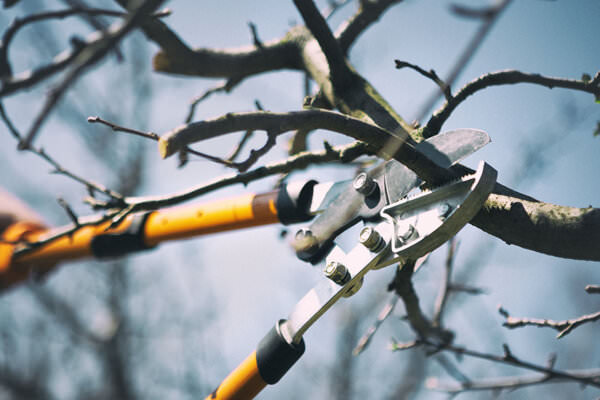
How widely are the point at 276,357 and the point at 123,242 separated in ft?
3.57

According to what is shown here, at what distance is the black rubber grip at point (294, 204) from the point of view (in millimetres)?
1767

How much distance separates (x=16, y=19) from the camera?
3.01ft

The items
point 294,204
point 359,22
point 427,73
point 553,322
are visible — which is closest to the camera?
point 427,73

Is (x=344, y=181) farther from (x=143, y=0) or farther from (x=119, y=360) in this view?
(x=119, y=360)

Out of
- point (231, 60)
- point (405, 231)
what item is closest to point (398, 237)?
point (405, 231)

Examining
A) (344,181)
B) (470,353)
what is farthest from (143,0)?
(470,353)

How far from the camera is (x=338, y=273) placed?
152 cm

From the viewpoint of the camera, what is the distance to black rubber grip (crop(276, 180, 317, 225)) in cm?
177

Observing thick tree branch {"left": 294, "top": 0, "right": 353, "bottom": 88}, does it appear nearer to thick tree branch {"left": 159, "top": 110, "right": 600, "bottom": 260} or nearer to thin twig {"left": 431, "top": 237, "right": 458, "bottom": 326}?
thick tree branch {"left": 159, "top": 110, "right": 600, "bottom": 260}

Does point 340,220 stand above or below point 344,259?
above

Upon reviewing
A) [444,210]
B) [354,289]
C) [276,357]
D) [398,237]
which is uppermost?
[444,210]

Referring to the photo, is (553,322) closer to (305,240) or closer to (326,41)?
(305,240)

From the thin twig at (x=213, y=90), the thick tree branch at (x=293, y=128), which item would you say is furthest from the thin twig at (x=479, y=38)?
the thin twig at (x=213, y=90)

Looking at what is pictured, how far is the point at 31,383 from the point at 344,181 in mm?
8770
